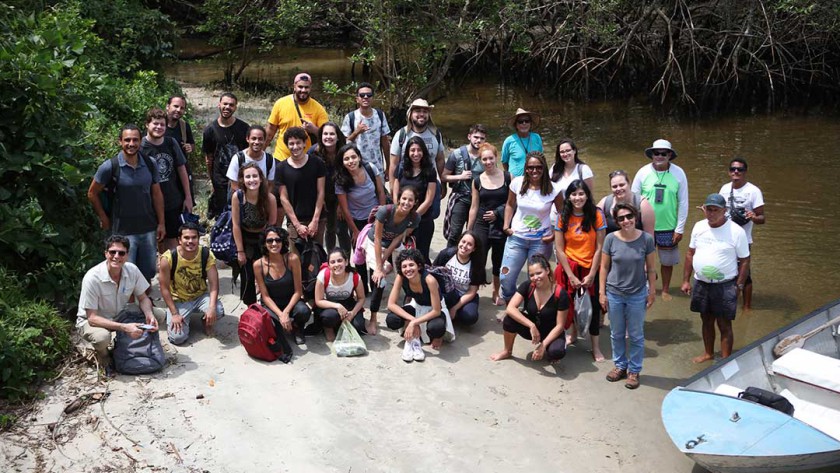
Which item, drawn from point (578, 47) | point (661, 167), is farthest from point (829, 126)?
point (661, 167)

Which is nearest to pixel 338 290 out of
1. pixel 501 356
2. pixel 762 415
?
pixel 501 356

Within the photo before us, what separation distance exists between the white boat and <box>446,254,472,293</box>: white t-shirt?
7.07 ft

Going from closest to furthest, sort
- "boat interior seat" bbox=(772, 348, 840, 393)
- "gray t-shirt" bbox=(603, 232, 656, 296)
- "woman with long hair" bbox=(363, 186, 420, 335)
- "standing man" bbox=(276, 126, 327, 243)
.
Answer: "boat interior seat" bbox=(772, 348, 840, 393) < "gray t-shirt" bbox=(603, 232, 656, 296) < "woman with long hair" bbox=(363, 186, 420, 335) < "standing man" bbox=(276, 126, 327, 243)

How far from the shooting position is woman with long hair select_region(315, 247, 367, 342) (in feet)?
23.4

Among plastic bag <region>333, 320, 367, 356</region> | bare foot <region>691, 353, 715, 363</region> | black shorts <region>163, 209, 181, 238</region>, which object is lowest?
bare foot <region>691, 353, 715, 363</region>

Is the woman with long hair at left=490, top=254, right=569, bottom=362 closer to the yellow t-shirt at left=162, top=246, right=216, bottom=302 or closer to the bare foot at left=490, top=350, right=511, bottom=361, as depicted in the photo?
the bare foot at left=490, top=350, right=511, bottom=361

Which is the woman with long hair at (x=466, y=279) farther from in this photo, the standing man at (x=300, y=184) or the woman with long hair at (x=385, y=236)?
the standing man at (x=300, y=184)

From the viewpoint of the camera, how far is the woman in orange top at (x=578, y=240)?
6977mm

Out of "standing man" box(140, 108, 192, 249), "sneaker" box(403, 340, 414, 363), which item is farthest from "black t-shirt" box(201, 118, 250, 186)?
"sneaker" box(403, 340, 414, 363)

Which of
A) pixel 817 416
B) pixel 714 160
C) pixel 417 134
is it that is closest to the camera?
pixel 817 416

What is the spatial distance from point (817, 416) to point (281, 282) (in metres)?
4.19

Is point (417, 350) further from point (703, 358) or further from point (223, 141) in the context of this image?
point (223, 141)

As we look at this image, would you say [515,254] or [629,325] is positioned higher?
[515,254]

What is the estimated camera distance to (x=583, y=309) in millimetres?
7266
